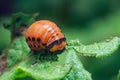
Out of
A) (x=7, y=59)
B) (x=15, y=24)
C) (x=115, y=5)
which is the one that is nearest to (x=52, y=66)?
(x=7, y=59)

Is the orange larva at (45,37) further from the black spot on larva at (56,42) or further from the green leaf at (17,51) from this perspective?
the green leaf at (17,51)

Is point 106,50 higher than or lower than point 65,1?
lower

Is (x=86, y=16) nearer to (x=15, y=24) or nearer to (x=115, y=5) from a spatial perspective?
(x=115, y=5)

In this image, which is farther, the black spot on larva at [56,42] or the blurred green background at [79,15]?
the blurred green background at [79,15]

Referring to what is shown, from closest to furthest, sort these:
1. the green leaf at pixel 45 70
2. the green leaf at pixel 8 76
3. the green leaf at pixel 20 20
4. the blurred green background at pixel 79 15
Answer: the green leaf at pixel 45 70 < the green leaf at pixel 8 76 < the green leaf at pixel 20 20 < the blurred green background at pixel 79 15

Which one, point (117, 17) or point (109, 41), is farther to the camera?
point (117, 17)

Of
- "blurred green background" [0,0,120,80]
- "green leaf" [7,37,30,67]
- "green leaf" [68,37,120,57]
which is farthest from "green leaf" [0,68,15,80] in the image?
"blurred green background" [0,0,120,80]

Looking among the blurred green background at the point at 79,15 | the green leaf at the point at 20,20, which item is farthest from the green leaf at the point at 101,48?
the blurred green background at the point at 79,15
